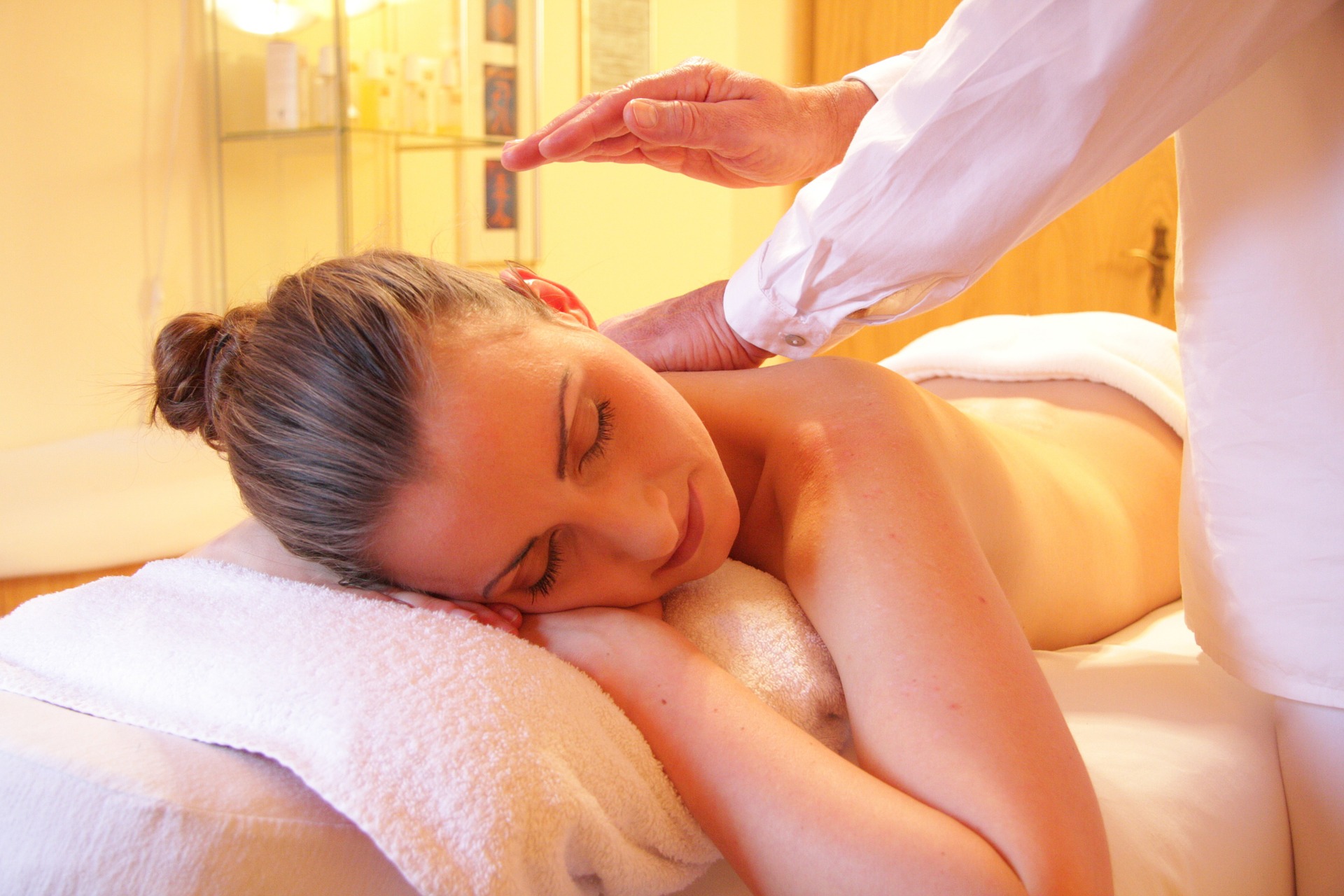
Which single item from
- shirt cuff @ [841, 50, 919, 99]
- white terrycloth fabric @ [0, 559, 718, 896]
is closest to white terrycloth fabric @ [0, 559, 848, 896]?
white terrycloth fabric @ [0, 559, 718, 896]

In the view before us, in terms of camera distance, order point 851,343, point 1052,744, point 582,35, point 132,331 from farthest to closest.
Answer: point 851,343 < point 582,35 < point 132,331 < point 1052,744

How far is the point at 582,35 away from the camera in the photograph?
316 cm

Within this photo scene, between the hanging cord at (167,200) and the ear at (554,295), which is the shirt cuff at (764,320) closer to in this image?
the ear at (554,295)

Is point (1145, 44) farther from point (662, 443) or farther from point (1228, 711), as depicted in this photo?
point (1228, 711)

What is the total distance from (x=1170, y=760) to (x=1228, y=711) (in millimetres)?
150

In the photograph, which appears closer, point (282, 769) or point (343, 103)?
point (282, 769)

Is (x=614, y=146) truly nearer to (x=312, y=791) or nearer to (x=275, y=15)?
(x=312, y=791)

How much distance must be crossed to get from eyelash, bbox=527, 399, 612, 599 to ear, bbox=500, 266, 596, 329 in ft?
0.60

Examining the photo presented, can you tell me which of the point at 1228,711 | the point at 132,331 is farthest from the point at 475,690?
the point at 132,331

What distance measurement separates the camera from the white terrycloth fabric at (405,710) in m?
0.56

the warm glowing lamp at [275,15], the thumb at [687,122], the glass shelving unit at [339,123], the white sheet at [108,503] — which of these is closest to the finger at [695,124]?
the thumb at [687,122]

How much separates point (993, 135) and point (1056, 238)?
2.58 meters

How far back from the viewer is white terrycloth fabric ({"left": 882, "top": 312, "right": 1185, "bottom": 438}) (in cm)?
149

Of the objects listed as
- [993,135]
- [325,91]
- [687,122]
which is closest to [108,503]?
[325,91]
